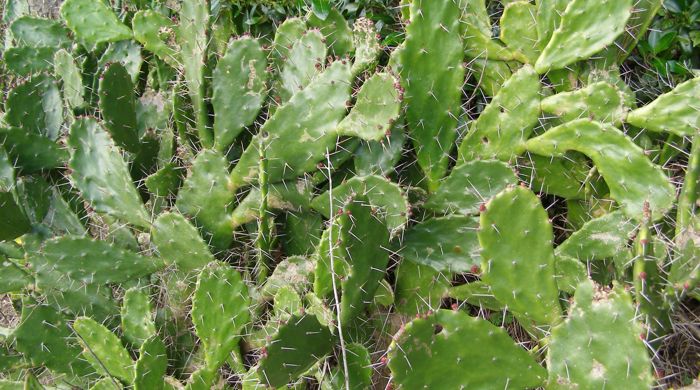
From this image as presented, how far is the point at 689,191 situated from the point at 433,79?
63 centimetres

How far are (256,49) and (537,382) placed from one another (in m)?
1.12

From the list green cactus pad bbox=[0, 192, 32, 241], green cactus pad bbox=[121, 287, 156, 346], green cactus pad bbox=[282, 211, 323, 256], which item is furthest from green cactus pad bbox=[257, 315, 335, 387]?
green cactus pad bbox=[0, 192, 32, 241]

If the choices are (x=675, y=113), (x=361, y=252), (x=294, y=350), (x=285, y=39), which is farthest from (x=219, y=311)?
(x=675, y=113)

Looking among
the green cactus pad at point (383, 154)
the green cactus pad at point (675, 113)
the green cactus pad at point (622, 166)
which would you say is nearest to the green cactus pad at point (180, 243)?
the green cactus pad at point (383, 154)

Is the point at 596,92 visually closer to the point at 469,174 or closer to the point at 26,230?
the point at 469,174

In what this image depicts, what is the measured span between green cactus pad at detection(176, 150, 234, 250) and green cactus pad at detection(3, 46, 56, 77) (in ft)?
3.06

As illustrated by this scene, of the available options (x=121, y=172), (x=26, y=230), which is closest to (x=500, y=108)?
(x=121, y=172)

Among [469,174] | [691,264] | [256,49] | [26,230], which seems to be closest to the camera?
[691,264]

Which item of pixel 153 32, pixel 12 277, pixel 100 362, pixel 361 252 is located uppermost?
pixel 153 32

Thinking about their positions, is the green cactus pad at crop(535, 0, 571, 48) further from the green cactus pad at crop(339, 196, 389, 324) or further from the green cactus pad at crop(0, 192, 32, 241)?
the green cactus pad at crop(0, 192, 32, 241)

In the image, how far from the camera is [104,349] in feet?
5.62

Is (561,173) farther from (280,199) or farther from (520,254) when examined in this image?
(280,199)

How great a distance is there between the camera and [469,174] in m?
1.53

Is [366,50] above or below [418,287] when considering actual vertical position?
above
